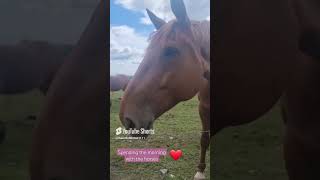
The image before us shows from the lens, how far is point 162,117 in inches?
202

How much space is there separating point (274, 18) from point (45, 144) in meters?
1.54

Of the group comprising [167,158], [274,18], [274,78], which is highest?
[274,18]

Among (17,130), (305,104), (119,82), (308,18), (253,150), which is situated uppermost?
(308,18)

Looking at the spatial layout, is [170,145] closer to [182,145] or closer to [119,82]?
[182,145]

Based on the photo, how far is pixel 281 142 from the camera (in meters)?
5.18

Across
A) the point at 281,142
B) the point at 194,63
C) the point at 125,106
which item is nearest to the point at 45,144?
the point at 125,106

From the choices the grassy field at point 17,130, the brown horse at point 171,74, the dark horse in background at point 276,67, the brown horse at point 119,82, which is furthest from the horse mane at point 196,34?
the grassy field at point 17,130

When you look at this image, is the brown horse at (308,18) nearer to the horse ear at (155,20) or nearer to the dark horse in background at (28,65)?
the horse ear at (155,20)

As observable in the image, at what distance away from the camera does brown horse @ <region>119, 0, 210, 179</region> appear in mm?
5090

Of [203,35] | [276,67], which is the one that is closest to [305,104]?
[276,67]

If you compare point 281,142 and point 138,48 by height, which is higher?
point 138,48

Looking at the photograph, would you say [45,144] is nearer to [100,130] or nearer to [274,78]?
[100,130]

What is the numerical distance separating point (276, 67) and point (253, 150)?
1.66ft

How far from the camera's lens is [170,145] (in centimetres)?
511
